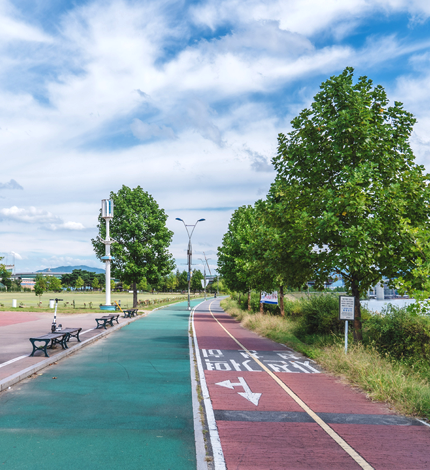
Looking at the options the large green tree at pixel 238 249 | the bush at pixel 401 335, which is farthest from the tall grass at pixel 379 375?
the large green tree at pixel 238 249

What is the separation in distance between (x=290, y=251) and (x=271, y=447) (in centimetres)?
931

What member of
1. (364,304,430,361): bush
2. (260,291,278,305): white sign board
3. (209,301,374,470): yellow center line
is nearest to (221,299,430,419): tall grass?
(364,304,430,361): bush

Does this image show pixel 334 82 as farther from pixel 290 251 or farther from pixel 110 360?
pixel 110 360

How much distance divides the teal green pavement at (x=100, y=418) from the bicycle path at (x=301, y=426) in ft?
2.19

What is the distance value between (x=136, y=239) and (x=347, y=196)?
109ft

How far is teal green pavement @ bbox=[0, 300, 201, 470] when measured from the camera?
5.48 meters

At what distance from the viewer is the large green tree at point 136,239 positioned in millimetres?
42594

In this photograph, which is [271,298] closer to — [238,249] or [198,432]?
[238,249]

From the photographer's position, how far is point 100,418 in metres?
7.19

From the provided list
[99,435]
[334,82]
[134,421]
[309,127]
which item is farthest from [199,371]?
[334,82]

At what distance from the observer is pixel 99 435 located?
20.8 feet

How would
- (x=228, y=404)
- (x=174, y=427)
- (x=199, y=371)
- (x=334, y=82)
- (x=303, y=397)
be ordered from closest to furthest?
(x=174, y=427)
(x=228, y=404)
(x=303, y=397)
(x=199, y=371)
(x=334, y=82)

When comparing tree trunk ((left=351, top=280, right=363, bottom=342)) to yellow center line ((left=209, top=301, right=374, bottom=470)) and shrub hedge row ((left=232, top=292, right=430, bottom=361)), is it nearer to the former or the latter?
shrub hedge row ((left=232, top=292, right=430, bottom=361))

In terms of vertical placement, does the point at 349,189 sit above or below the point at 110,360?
above
